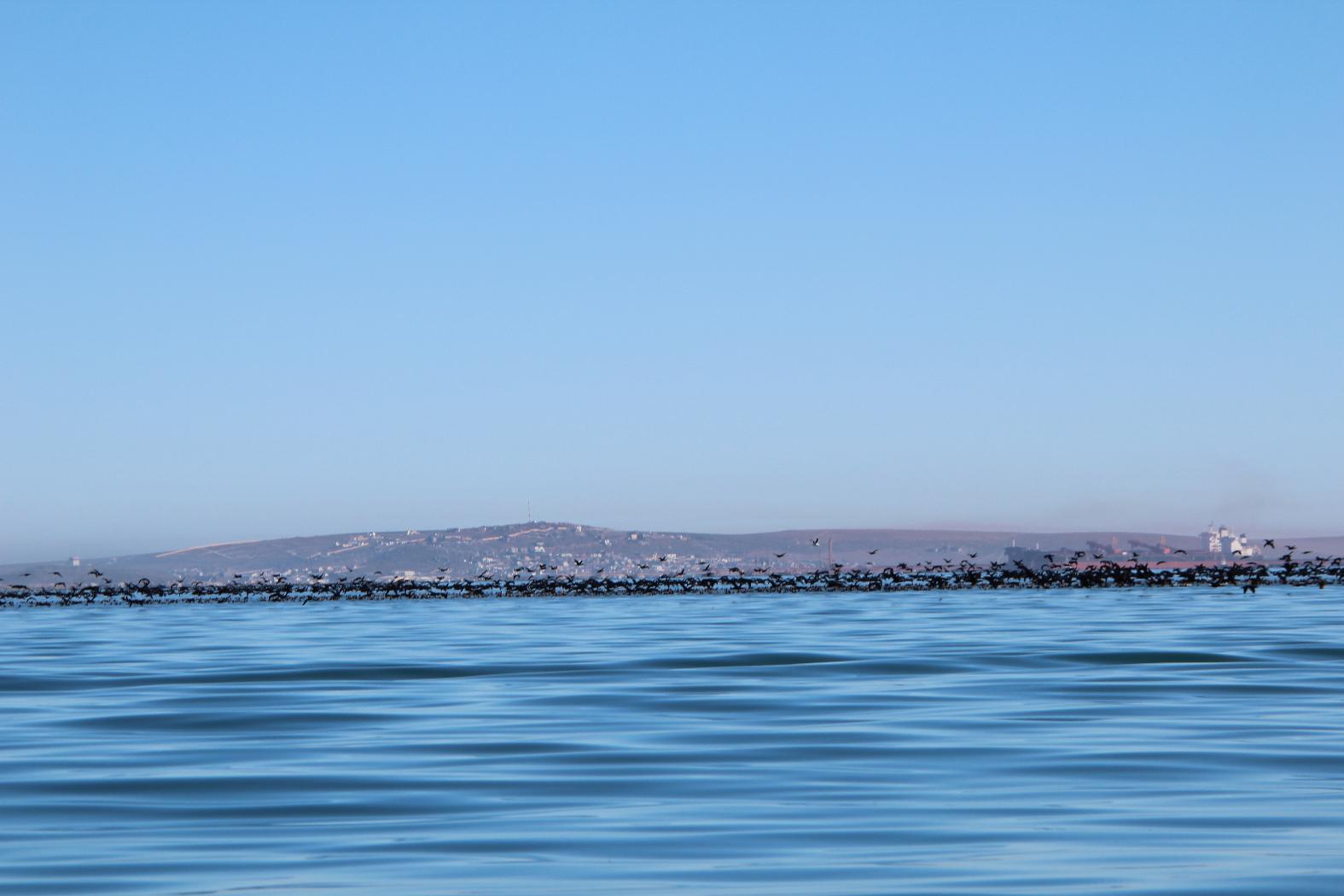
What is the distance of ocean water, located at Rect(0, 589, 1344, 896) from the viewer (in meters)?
10.9

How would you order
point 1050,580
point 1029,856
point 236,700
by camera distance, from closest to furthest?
point 1029,856 < point 236,700 < point 1050,580

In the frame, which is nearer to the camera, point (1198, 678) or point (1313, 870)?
point (1313, 870)

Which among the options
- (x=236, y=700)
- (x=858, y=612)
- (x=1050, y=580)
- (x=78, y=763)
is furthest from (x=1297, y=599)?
(x=78, y=763)

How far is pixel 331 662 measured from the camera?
114 ft

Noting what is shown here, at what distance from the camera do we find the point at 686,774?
15.7 meters

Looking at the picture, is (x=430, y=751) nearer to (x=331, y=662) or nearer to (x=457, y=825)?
(x=457, y=825)

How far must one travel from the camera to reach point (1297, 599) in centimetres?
7912

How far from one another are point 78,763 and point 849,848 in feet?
29.4

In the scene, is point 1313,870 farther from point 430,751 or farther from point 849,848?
point 430,751

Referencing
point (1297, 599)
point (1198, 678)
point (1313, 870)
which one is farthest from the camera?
point (1297, 599)

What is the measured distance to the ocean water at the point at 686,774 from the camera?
10.9 metres

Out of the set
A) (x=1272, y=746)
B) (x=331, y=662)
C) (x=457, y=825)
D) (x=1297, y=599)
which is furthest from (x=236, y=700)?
(x=1297, y=599)

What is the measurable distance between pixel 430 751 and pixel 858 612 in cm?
5133

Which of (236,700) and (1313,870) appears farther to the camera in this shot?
(236,700)
